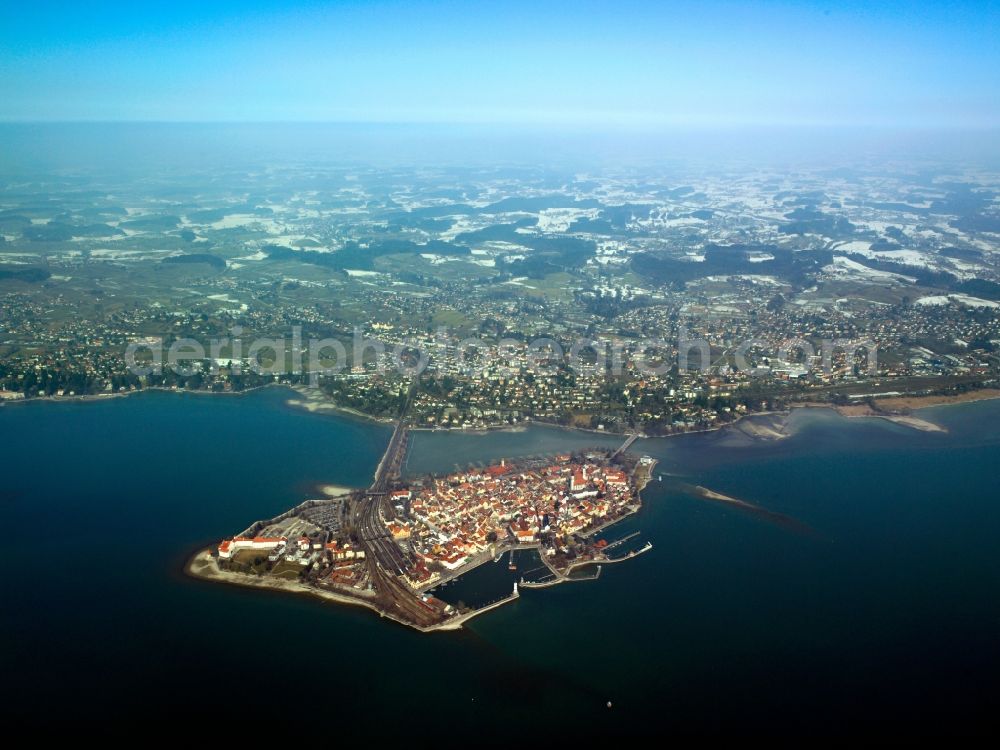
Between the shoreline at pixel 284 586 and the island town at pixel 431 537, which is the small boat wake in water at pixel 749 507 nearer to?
the island town at pixel 431 537

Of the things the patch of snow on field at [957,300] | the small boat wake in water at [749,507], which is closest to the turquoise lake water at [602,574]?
the small boat wake in water at [749,507]

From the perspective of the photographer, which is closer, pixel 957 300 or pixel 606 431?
pixel 606 431

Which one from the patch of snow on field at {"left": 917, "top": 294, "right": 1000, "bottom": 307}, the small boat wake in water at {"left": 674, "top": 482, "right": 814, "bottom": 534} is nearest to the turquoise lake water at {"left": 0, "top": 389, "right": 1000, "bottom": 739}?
the small boat wake in water at {"left": 674, "top": 482, "right": 814, "bottom": 534}

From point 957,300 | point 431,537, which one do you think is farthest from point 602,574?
point 957,300

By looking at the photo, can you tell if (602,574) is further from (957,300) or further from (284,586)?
(957,300)

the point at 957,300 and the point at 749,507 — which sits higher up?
the point at 957,300

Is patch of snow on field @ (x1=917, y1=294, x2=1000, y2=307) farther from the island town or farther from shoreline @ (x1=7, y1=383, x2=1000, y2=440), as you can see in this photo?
the island town

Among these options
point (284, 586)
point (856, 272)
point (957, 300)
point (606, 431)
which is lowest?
point (606, 431)
